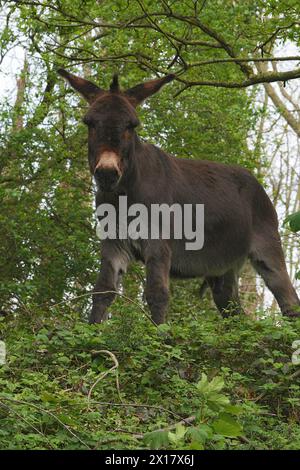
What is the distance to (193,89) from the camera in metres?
14.2

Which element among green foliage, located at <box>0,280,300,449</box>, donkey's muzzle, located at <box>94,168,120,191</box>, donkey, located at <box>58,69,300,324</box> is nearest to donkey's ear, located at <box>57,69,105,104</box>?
donkey, located at <box>58,69,300,324</box>

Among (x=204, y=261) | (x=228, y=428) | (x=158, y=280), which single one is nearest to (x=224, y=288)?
(x=204, y=261)

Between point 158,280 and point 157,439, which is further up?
point 158,280

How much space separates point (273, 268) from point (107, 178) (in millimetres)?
2716

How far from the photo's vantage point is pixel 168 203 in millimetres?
9898

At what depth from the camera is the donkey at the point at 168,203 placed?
9219 mm

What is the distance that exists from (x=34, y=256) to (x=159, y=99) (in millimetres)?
3067

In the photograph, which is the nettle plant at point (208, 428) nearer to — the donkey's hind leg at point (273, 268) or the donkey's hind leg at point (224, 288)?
the donkey's hind leg at point (273, 268)

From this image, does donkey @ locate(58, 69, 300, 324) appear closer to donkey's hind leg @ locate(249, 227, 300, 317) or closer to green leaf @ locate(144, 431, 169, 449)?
donkey's hind leg @ locate(249, 227, 300, 317)

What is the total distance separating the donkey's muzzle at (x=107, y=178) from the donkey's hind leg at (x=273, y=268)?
2383mm

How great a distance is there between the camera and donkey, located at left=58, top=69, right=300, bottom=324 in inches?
363

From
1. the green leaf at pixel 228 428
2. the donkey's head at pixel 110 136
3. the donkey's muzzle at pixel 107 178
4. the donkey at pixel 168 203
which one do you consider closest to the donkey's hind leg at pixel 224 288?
the donkey at pixel 168 203

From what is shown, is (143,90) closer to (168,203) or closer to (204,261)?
(168,203)

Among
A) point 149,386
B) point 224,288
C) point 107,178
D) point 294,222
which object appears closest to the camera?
point 294,222
